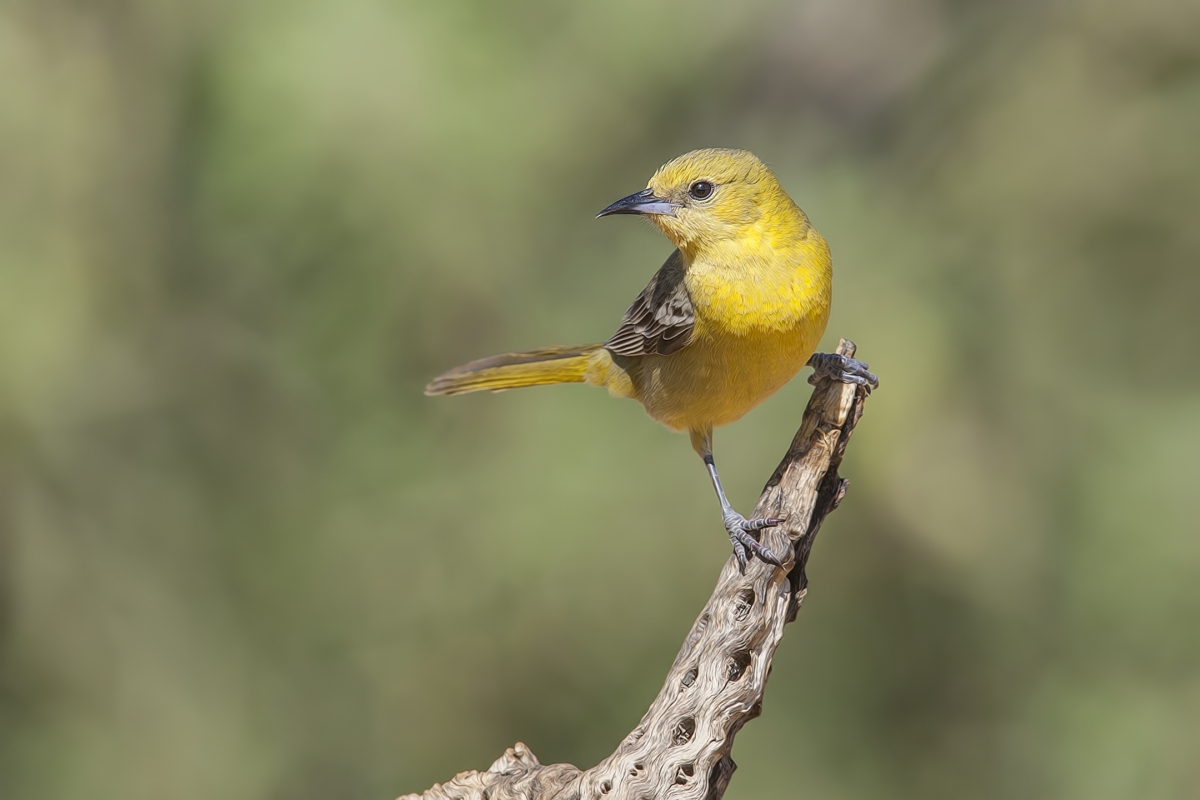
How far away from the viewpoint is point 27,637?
6.32 m

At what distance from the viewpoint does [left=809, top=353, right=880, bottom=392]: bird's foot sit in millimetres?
4043

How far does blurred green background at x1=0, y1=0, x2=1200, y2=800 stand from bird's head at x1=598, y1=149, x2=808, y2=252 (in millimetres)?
2172

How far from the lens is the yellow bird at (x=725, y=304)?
13.0 feet

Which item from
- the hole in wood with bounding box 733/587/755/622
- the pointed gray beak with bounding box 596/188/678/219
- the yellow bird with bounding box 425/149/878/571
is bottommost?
the hole in wood with bounding box 733/587/755/622

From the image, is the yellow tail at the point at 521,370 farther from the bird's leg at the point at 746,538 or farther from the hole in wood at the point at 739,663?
the hole in wood at the point at 739,663

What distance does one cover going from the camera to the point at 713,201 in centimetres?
427

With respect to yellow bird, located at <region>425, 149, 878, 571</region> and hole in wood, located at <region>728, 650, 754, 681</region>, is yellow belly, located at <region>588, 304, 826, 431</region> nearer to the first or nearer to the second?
yellow bird, located at <region>425, 149, 878, 571</region>

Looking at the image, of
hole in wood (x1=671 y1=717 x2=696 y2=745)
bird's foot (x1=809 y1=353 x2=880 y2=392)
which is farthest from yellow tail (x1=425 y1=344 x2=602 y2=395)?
hole in wood (x1=671 y1=717 x2=696 y2=745)

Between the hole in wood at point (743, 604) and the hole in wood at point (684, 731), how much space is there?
35 centimetres

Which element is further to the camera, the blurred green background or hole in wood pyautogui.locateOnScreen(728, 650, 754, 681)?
the blurred green background

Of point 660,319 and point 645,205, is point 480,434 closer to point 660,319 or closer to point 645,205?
point 660,319

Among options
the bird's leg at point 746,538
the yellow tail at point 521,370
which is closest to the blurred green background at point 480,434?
the yellow tail at point 521,370

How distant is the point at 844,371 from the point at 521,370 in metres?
1.49

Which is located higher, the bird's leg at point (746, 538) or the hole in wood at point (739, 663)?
the bird's leg at point (746, 538)
